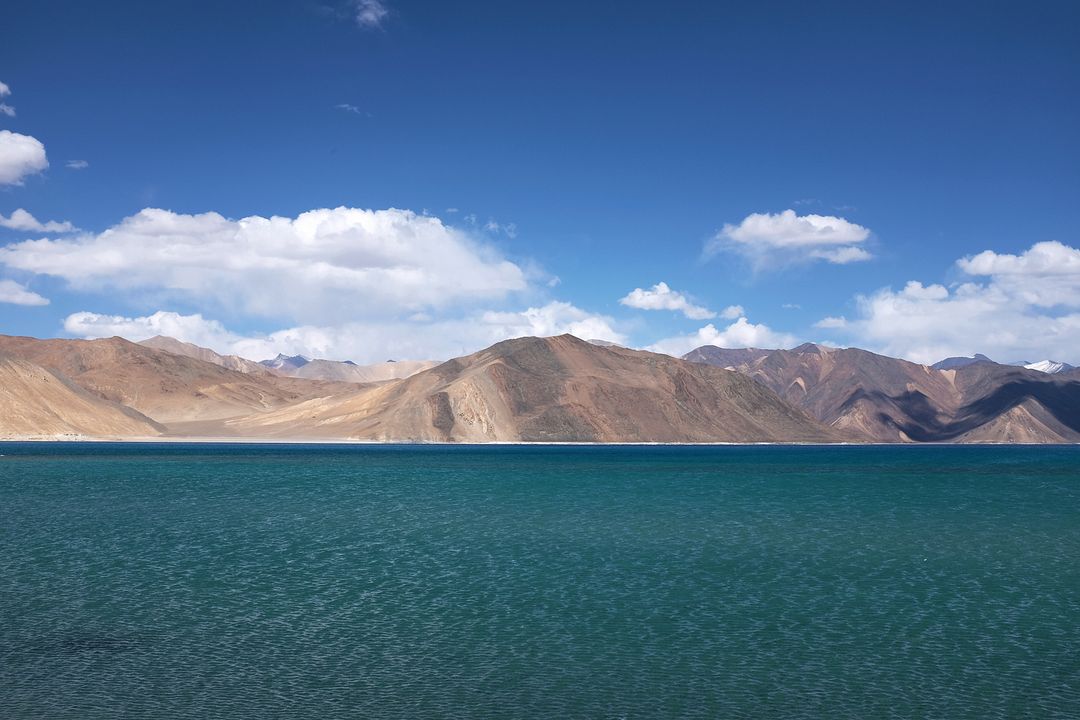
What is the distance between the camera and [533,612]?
1093 inches

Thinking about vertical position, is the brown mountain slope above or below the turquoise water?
above

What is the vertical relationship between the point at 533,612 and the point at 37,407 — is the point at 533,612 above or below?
below

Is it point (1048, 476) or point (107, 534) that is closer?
point (107, 534)

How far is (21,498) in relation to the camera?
62938 millimetres

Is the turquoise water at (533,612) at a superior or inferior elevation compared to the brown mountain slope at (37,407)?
inferior

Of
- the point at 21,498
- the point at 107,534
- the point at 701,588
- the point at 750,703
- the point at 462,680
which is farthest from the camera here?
the point at 21,498

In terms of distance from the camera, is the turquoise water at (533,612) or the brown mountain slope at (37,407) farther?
the brown mountain slope at (37,407)

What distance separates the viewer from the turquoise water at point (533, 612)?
1945 centimetres

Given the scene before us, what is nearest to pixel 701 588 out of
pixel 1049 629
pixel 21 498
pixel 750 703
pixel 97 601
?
pixel 1049 629

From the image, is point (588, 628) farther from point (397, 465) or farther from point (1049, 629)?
point (397, 465)

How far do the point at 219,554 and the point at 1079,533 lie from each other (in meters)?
43.4

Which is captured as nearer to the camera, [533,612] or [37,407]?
[533,612]

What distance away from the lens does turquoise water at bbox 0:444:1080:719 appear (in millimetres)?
19453

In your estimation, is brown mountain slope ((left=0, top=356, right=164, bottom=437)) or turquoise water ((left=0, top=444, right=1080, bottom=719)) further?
brown mountain slope ((left=0, top=356, right=164, bottom=437))
